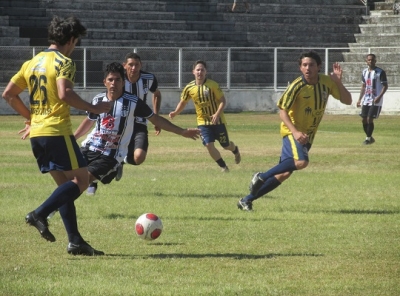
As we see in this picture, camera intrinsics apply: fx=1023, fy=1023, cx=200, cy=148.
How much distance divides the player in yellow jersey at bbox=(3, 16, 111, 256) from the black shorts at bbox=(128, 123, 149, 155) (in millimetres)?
5045

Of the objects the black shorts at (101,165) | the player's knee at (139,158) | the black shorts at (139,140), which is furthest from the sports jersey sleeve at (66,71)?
the black shorts at (139,140)

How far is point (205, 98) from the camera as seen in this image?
18.5 meters

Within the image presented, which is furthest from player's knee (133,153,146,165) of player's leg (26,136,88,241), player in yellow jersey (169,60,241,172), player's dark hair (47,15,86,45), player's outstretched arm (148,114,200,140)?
player's dark hair (47,15,86,45)

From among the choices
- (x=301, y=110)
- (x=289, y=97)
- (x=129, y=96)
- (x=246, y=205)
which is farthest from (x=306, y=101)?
(x=129, y=96)

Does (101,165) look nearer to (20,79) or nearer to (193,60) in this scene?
(20,79)

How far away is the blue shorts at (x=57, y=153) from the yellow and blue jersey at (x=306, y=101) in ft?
12.6

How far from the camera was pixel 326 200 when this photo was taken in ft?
43.8

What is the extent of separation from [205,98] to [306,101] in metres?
6.51

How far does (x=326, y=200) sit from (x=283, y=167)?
1.51 meters

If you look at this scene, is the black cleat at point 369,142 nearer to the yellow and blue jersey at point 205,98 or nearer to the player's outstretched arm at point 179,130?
the yellow and blue jersey at point 205,98

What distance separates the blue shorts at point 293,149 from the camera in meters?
12.0

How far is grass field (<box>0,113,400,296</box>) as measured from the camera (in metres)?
7.62

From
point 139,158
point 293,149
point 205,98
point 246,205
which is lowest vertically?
point 246,205

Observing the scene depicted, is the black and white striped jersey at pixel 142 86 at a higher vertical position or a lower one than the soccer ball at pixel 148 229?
higher
